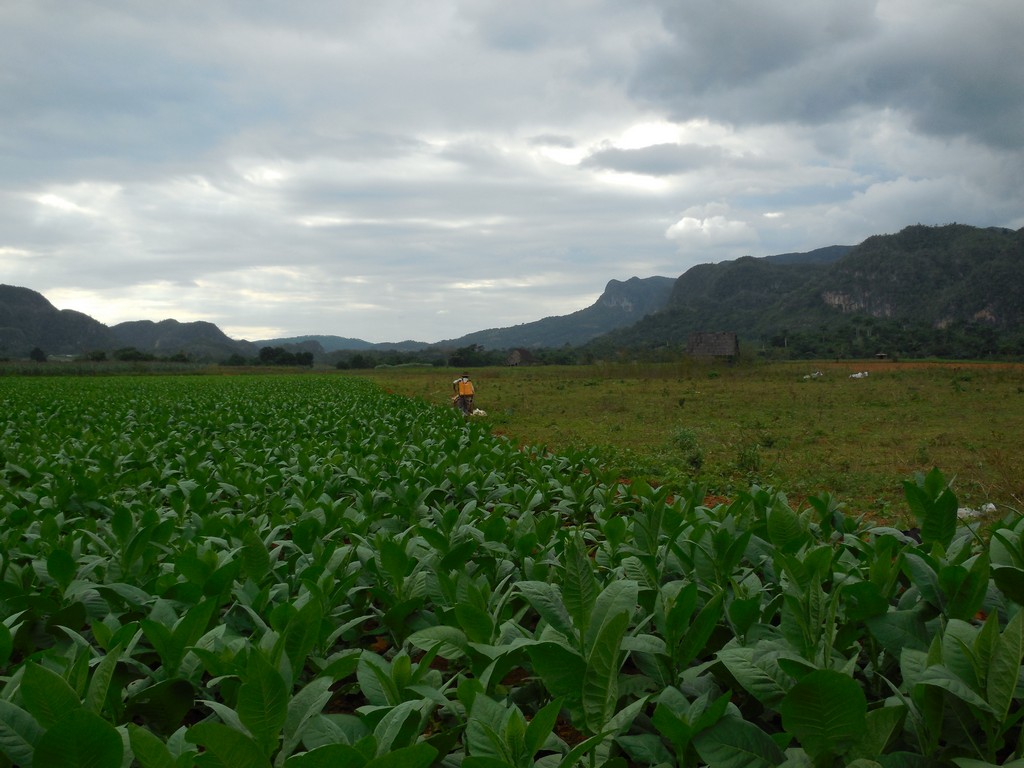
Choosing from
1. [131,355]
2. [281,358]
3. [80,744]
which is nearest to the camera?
[80,744]

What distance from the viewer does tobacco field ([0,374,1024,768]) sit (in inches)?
65.2

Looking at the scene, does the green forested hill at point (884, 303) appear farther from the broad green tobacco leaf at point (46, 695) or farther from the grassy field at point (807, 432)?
the broad green tobacco leaf at point (46, 695)

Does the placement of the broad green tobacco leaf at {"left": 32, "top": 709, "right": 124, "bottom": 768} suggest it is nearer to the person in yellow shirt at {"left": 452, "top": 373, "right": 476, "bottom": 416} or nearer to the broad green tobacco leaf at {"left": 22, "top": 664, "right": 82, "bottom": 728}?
the broad green tobacco leaf at {"left": 22, "top": 664, "right": 82, "bottom": 728}

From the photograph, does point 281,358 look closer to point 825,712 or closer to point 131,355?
point 131,355

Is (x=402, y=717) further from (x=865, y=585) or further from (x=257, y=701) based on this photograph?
(x=865, y=585)

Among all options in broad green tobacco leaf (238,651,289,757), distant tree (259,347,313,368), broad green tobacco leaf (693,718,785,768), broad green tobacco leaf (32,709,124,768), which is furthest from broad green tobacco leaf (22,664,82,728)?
distant tree (259,347,313,368)

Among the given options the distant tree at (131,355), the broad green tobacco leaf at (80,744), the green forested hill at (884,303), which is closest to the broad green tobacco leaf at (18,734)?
the broad green tobacco leaf at (80,744)

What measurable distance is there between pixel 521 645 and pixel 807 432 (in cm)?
1489

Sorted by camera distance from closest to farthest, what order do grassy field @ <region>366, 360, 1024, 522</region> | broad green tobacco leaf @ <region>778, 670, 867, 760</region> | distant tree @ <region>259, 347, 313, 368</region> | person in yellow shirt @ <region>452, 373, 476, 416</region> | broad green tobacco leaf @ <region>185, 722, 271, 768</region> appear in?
broad green tobacco leaf @ <region>185, 722, 271, 768</region>, broad green tobacco leaf @ <region>778, 670, 867, 760</region>, grassy field @ <region>366, 360, 1024, 522</region>, person in yellow shirt @ <region>452, 373, 476, 416</region>, distant tree @ <region>259, 347, 313, 368</region>

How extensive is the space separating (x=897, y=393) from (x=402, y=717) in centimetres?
2776

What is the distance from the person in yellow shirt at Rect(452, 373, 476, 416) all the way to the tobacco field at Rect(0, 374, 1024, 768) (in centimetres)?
1339

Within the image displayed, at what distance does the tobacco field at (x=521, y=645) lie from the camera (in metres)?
1.66

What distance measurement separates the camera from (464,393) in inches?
722

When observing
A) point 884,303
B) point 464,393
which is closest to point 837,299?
point 884,303
